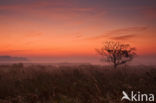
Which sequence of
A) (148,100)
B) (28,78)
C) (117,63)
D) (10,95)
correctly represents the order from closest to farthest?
(148,100) → (10,95) → (28,78) → (117,63)

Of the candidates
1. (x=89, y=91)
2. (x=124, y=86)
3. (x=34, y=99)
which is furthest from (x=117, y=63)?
(x=34, y=99)

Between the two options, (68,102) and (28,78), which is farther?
(28,78)

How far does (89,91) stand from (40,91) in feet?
8.02

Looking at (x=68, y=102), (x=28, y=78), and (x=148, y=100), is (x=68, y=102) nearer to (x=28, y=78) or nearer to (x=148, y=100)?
(x=148, y=100)

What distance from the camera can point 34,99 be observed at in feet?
23.1

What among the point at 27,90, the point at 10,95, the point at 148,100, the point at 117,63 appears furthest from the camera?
the point at 117,63

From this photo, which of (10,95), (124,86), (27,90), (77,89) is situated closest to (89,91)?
(77,89)

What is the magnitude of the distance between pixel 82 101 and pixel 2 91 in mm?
4121

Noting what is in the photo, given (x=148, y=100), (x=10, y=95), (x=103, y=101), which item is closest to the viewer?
(x=103, y=101)

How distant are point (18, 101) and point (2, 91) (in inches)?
74.3

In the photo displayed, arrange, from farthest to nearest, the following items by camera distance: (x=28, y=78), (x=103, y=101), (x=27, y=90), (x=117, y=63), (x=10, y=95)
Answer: (x=117, y=63), (x=28, y=78), (x=27, y=90), (x=10, y=95), (x=103, y=101)

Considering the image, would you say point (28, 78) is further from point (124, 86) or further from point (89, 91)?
point (124, 86)

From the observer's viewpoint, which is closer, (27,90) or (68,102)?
(68,102)

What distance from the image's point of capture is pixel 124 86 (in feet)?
29.4
